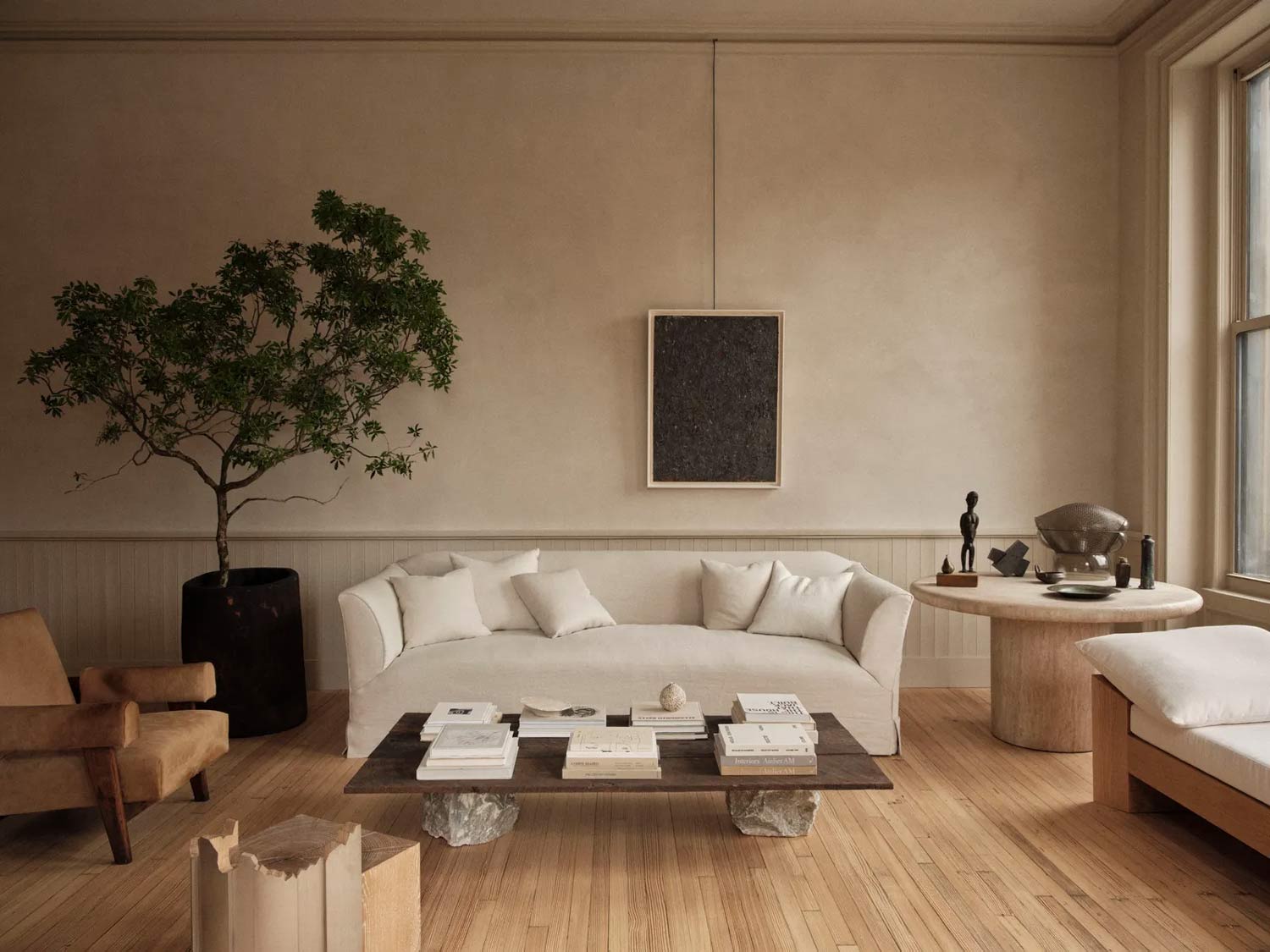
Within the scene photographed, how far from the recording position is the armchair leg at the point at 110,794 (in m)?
2.74

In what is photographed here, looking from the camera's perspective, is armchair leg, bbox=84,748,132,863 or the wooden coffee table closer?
the wooden coffee table

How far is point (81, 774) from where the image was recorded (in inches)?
108

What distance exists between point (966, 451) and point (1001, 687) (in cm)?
146

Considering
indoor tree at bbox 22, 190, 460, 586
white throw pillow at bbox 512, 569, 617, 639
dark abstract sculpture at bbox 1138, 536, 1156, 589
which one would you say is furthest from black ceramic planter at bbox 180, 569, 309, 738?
dark abstract sculpture at bbox 1138, 536, 1156, 589

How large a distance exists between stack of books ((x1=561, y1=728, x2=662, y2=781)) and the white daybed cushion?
168 centimetres

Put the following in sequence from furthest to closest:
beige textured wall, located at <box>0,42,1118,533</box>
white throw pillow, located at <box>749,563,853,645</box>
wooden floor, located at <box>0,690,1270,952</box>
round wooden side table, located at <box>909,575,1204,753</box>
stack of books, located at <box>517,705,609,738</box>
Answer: beige textured wall, located at <box>0,42,1118,533</box>, white throw pillow, located at <box>749,563,853,645</box>, round wooden side table, located at <box>909,575,1204,753</box>, stack of books, located at <box>517,705,609,738</box>, wooden floor, located at <box>0,690,1270,952</box>

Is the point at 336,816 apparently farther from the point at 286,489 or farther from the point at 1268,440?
the point at 1268,440

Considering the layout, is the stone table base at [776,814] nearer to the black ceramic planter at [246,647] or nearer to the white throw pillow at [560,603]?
the white throw pillow at [560,603]

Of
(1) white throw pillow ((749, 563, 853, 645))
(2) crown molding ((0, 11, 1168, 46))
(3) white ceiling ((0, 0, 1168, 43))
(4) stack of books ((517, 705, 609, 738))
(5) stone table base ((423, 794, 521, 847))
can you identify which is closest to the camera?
(5) stone table base ((423, 794, 521, 847))

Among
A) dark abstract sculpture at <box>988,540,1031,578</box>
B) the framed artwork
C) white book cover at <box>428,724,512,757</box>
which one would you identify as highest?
the framed artwork

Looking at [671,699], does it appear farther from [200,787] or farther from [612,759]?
[200,787]

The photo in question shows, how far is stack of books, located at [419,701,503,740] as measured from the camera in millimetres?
2928

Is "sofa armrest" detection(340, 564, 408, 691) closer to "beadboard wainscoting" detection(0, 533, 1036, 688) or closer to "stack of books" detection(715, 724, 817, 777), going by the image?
"beadboard wainscoting" detection(0, 533, 1036, 688)

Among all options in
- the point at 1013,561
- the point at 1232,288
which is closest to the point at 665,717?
the point at 1013,561
